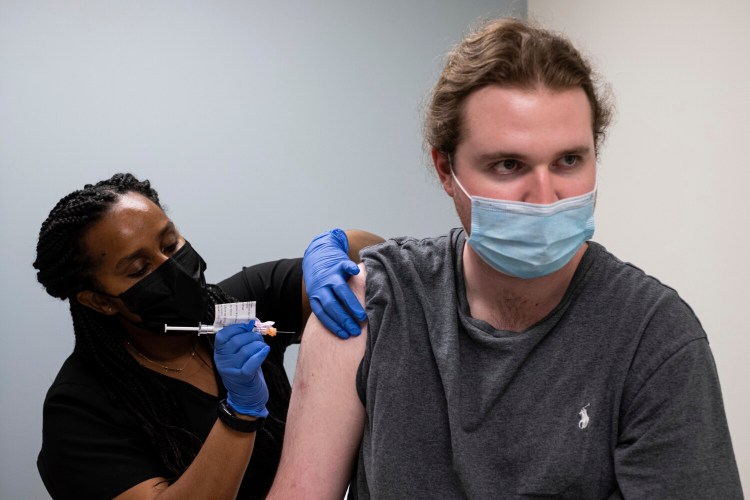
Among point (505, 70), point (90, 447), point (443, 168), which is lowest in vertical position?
point (90, 447)

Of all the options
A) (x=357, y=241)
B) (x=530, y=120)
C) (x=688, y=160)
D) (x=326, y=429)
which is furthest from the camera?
(x=688, y=160)

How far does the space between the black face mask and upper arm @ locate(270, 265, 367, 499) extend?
0.54 m

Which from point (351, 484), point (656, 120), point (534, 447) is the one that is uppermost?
point (656, 120)

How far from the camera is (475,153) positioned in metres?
1.22

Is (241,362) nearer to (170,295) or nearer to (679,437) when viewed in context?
(170,295)

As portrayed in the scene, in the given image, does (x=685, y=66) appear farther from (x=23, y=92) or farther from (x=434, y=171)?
(x=23, y=92)

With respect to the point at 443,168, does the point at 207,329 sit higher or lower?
lower

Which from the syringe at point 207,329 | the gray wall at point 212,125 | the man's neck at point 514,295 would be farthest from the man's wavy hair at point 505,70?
the gray wall at point 212,125

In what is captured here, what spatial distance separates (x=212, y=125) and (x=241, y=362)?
5.03 feet

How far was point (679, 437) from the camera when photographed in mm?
1050

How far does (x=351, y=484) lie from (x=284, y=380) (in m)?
0.68

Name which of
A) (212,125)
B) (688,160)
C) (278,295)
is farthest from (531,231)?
(212,125)

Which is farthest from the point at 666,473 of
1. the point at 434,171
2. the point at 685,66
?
the point at 685,66

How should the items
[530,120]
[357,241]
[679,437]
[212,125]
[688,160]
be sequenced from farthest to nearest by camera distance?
[212,125]
[688,160]
[357,241]
[530,120]
[679,437]
